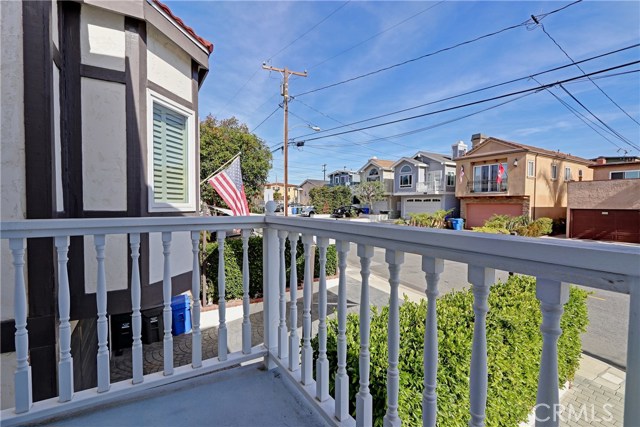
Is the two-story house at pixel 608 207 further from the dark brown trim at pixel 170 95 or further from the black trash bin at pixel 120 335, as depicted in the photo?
the black trash bin at pixel 120 335

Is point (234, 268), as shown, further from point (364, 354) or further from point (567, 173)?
point (567, 173)

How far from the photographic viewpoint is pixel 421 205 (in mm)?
27984

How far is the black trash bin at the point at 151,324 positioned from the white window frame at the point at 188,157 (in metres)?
2.04

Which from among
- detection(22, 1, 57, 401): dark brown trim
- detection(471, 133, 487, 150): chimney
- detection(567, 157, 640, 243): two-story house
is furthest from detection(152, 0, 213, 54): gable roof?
detection(471, 133, 487, 150): chimney

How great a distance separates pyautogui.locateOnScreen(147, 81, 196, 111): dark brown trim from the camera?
11.7ft

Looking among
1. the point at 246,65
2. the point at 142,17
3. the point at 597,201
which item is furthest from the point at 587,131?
the point at 142,17

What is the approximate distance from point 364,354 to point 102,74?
3679 millimetres

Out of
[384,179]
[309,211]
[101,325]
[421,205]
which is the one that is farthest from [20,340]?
[384,179]

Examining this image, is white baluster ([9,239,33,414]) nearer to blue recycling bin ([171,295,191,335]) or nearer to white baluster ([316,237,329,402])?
white baluster ([316,237,329,402])

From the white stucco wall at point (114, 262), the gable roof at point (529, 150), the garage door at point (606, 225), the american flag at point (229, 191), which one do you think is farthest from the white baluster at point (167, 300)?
the gable roof at point (529, 150)

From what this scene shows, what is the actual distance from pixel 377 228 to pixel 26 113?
2.49 meters

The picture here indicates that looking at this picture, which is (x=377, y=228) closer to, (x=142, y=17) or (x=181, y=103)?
(x=142, y=17)

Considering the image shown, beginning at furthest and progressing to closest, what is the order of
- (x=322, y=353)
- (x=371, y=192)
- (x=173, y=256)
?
(x=371, y=192) → (x=173, y=256) → (x=322, y=353)

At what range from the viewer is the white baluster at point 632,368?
580 mm
